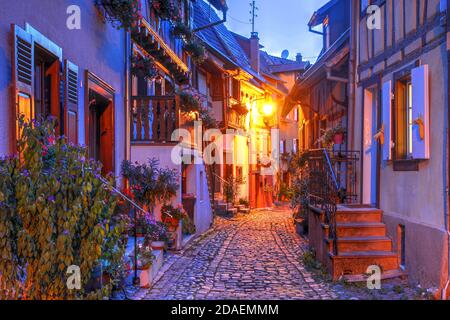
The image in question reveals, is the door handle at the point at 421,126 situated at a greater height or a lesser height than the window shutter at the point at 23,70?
lesser

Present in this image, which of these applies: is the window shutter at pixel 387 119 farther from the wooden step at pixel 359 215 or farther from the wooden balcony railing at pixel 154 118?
the wooden balcony railing at pixel 154 118

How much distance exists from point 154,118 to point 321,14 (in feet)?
27.2

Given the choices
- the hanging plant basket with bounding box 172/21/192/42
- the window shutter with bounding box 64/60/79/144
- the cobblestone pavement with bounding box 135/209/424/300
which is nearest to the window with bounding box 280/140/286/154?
the hanging plant basket with bounding box 172/21/192/42

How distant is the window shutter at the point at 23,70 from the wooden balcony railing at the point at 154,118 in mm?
5104

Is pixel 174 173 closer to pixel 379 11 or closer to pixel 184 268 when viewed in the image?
pixel 184 268

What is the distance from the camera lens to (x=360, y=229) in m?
7.69

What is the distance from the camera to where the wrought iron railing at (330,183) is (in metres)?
7.47

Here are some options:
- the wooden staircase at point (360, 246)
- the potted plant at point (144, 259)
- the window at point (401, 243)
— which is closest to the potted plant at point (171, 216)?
the potted plant at point (144, 259)

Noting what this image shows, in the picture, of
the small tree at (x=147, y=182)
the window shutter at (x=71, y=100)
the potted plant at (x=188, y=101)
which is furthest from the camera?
the potted plant at (x=188, y=101)

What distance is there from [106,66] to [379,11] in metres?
5.03

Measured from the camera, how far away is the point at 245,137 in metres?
24.8

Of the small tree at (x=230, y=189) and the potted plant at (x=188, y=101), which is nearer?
the potted plant at (x=188, y=101)
